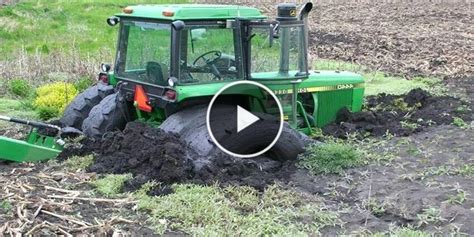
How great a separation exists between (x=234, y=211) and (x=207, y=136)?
4.07 ft

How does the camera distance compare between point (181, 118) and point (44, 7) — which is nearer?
point (181, 118)

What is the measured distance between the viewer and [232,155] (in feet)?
23.8

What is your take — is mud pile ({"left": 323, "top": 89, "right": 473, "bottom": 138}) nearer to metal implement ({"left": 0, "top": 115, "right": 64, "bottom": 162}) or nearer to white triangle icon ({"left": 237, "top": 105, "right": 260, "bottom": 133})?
white triangle icon ({"left": 237, "top": 105, "right": 260, "bottom": 133})

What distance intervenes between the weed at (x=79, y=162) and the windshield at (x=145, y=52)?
1038mm

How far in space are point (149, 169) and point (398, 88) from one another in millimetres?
6727

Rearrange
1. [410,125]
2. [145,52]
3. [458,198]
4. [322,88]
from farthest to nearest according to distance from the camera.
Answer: [410,125] < [322,88] < [145,52] < [458,198]

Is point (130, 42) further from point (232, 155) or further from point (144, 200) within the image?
point (144, 200)

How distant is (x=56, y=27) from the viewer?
21.5 metres

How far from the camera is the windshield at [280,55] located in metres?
7.71

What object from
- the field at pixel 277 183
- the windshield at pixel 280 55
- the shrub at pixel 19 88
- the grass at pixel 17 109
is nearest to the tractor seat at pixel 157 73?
the field at pixel 277 183

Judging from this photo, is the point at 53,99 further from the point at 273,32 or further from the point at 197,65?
the point at 273,32

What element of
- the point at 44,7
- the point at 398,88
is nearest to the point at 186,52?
the point at 398,88

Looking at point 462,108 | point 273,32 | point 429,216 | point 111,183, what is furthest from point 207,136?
point 462,108
